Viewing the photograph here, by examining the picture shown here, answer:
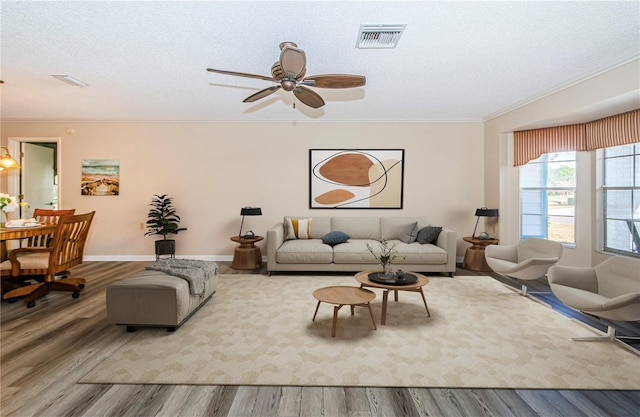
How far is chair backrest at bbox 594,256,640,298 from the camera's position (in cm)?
270

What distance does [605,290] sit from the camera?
293 centimetres

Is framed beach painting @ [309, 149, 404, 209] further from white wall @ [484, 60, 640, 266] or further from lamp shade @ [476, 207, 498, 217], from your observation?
white wall @ [484, 60, 640, 266]

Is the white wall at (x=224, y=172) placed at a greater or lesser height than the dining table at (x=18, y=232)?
greater

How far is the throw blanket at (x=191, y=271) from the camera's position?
10.4ft

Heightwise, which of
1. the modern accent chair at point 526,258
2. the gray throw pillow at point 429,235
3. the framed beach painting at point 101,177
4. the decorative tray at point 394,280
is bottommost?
the decorative tray at point 394,280

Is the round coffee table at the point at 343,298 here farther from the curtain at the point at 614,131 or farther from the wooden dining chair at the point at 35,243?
the curtain at the point at 614,131

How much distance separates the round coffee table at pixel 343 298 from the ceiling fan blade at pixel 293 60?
204 cm

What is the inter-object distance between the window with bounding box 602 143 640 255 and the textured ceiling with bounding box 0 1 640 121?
3.65ft

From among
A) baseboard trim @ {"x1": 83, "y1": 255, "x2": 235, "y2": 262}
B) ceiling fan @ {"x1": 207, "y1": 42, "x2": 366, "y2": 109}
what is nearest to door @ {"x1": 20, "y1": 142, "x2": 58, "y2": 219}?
baseboard trim @ {"x1": 83, "y1": 255, "x2": 235, "y2": 262}

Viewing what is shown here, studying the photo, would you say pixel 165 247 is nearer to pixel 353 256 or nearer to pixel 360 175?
pixel 353 256

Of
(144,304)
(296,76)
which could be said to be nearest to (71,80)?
(144,304)

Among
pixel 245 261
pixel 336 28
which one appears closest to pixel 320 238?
pixel 245 261

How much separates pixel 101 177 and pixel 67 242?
9.21ft

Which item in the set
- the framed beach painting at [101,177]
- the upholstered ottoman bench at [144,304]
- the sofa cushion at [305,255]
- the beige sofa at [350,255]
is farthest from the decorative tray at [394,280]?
the framed beach painting at [101,177]
